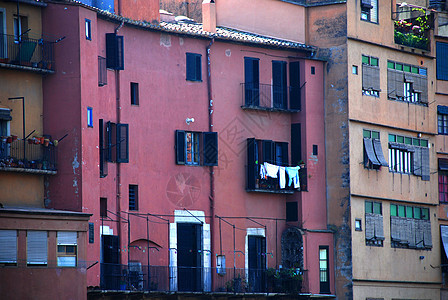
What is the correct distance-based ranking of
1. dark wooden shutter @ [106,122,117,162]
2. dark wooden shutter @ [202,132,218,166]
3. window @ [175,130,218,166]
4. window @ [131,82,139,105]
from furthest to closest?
1. dark wooden shutter @ [202,132,218,166]
2. window @ [175,130,218,166]
3. window @ [131,82,139,105]
4. dark wooden shutter @ [106,122,117,162]

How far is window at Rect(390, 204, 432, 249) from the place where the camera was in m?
60.2

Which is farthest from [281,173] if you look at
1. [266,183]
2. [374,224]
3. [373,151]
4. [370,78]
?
[370,78]

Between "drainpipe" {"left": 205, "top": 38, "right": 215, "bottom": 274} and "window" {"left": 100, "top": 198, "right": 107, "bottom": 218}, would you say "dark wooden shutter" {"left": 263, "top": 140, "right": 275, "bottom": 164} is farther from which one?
"window" {"left": 100, "top": 198, "right": 107, "bottom": 218}

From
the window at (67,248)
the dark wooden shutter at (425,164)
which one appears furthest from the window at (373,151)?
the window at (67,248)

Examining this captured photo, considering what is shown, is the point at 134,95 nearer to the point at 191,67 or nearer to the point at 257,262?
the point at 191,67

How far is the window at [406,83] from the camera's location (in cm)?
6128

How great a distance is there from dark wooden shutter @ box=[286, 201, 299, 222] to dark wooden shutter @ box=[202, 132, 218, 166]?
5021mm

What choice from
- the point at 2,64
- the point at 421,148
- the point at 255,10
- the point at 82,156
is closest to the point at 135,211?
the point at 82,156

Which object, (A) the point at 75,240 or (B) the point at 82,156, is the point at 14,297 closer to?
(A) the point at 75,240

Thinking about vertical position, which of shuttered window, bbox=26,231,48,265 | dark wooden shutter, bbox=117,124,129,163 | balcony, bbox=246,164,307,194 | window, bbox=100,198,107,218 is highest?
dark wooden shutter, bbox=117,124,129,163

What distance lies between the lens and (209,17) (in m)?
56.7

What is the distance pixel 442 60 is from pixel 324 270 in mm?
14166

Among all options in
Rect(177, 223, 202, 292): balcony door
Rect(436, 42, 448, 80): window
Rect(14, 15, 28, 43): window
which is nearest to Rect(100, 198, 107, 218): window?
Rect(177, 223, 202, 292): balcony door

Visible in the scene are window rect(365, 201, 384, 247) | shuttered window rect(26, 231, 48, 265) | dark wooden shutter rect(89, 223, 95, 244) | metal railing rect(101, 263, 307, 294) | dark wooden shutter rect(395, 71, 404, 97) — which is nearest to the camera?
shuttered window rect(26, 231, 48, 265)
